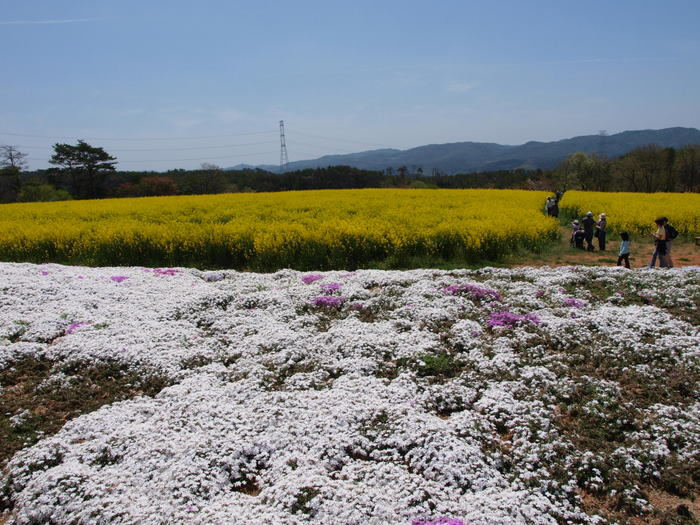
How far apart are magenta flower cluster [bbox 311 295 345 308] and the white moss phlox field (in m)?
0.05

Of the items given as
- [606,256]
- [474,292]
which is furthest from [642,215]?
[474,292]

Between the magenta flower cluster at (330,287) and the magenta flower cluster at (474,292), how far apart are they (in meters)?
2.74

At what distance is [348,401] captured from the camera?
5832 millimetres

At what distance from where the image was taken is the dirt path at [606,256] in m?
15.4

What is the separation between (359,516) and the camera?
13.0 ft

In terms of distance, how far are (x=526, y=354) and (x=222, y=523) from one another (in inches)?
209

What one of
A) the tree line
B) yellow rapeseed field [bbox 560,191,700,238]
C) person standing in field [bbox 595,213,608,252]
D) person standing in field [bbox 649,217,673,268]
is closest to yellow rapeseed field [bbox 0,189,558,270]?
person standing in field [bbox 595,213,608,252]

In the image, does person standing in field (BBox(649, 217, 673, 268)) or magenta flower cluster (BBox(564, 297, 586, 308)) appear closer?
magenta flower cluster (BBox(564, 297, 586, 308))

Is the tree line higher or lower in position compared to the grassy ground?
higher

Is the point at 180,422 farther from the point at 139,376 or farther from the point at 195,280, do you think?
the point at 195,280

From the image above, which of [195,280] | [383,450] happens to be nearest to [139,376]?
[383,450]

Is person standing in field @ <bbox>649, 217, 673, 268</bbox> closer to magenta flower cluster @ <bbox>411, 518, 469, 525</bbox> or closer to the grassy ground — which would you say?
the grassy ground

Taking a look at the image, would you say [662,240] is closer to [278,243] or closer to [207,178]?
[278,243]

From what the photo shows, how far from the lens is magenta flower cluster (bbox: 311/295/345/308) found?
9.66 meters
